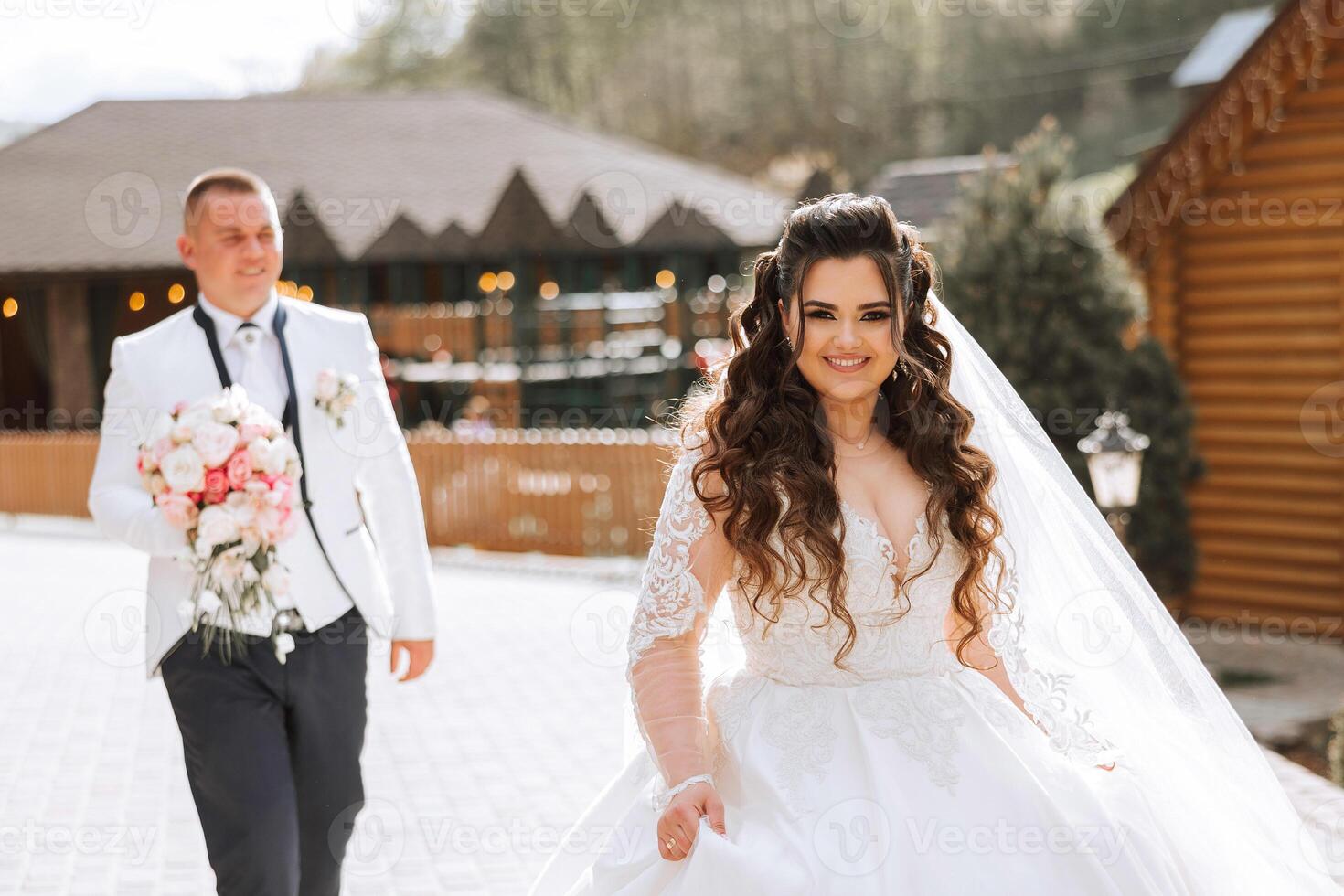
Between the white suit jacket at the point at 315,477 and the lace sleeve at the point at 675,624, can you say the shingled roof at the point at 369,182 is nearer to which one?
the white suit jacket at the point at 315,477

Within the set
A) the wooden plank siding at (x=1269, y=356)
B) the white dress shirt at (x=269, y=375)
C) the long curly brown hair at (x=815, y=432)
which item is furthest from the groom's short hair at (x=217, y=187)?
the wooden plank siding at (x=1269, y=356)

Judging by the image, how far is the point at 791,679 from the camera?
3.37 metres

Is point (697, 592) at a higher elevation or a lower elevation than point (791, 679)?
higher

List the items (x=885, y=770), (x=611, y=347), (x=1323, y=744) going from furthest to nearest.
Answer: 1. (x=611, y=347)
2. (x=1323, y=744)
3. (x=885, y=770)

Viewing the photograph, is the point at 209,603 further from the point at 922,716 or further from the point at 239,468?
the point at 922,716

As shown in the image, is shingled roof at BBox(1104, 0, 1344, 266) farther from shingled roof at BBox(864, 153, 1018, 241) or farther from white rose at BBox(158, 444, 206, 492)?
white rose at BBox(158, 444, 206, 492)

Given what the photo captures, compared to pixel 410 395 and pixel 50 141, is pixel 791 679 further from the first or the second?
pixel 50 141

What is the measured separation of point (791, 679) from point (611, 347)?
18765mm

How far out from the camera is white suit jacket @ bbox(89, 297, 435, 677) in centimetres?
404

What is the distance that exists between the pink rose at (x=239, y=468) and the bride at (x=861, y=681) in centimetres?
120

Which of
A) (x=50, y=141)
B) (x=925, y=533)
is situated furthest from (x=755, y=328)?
(x=50, y=141)

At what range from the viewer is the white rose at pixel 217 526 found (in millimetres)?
3855

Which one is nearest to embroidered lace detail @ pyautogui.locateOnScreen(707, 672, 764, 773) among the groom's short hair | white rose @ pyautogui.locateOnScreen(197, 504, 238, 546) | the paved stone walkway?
white rose @ pyautogui.locateOnScreen(197, 504, 238, 546)

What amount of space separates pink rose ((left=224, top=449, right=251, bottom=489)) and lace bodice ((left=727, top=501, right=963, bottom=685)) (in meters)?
1.41
